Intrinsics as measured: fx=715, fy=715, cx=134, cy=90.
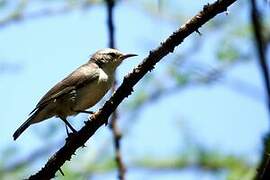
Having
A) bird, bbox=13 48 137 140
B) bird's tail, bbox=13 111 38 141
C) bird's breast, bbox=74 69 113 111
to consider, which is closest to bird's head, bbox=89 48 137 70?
bird, bbox=13 48 137 140

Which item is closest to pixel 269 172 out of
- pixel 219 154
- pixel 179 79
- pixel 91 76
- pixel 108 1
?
pixel 108 1

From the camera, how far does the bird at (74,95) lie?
15.6 ft

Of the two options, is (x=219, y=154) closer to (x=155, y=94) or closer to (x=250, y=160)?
(x=250, y=160)

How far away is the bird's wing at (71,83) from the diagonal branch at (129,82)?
1.52 metres

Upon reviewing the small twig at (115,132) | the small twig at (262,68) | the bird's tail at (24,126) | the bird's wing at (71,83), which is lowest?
the small twig at (262,68)

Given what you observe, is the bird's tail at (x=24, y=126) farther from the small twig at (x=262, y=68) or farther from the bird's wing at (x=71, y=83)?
the small twig at (x=262, y=68)

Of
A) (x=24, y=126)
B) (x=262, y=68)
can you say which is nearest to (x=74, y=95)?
(x=24, y=126)

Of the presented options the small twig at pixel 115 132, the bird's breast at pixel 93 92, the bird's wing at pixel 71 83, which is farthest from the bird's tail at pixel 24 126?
the small twig at pixel 115 132

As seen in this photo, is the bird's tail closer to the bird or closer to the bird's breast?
the bird

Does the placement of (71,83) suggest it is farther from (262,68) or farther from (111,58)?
(262,68)

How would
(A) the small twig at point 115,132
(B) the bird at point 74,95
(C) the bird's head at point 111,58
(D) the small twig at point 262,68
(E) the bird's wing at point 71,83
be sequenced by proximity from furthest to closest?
(C) the bird's head at point 111,58 → (E) the bird's wing at point 71,83 → (B) the bird at point 74,95 → (A) the small twig at point 115,132 → (D) the small twig at point 262,68

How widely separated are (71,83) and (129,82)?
2.09 meters

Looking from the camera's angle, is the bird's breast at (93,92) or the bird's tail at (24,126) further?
the bird's breast at (93,92)

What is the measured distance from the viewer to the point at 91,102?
15.5 feet
